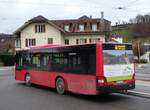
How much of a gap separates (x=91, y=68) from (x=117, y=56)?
3.98 feet

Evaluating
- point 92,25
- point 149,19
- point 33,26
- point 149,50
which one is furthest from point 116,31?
point 33,26

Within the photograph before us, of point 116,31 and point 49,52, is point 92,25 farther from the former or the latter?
point 49,52

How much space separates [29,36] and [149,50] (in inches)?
1963

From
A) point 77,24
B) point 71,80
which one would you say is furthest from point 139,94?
point 77,24

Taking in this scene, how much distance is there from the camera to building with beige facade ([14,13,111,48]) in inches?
2749

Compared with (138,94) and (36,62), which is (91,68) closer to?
(138,94)

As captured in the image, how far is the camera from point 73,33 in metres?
72.2

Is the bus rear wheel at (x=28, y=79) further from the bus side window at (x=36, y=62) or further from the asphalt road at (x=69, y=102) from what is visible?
the asphalt road at (x=69, y=102)

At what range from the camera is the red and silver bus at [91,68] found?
14.0 m

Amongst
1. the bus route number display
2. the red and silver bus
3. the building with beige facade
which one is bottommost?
the red and silver bus

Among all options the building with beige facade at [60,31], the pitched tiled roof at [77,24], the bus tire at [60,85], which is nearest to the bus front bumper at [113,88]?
the bus tire at [60,85]

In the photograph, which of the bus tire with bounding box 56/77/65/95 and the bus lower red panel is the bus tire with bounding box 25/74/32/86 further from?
the bus tire with bounding box 56/77/65/95

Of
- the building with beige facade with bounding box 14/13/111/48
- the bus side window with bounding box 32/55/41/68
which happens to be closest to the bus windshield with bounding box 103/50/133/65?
the bus side window with bounding box 32/55/41/68

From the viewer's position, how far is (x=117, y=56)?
14672 mm
